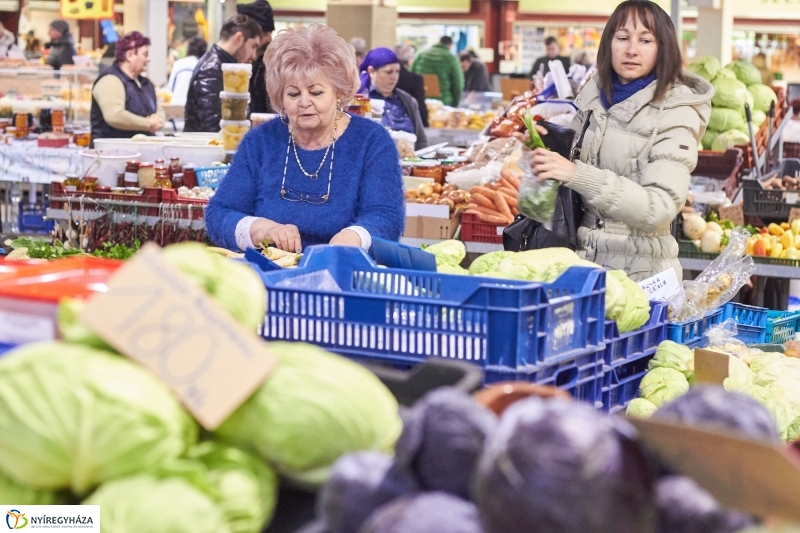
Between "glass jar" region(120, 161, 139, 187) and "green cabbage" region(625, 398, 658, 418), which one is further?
"glass jar" region(120, 161, 139, 187)

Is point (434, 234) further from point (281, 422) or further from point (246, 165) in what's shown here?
point (281, 422)

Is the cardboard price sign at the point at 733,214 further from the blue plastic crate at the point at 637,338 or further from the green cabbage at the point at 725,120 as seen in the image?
the blue plastic crate at the point at 637,338

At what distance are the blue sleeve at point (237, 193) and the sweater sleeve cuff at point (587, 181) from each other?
1025mm

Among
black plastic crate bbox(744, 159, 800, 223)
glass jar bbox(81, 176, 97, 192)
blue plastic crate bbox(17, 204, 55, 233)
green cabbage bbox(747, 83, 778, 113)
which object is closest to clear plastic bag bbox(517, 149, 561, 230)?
black plastic crate bbox(744, 159, 800, 223)

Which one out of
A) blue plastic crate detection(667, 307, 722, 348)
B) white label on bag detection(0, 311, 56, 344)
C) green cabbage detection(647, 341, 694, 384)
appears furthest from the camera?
blue plastic crate detection(667, 307, 722, 348)

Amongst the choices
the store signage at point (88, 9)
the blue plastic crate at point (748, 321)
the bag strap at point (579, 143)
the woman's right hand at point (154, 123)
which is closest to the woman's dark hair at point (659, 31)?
the bag strap at point (579, 143)

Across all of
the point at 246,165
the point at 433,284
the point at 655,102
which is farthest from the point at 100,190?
the point at 433,284

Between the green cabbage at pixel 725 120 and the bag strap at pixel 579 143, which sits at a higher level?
the green cabbage at pixel 725 120

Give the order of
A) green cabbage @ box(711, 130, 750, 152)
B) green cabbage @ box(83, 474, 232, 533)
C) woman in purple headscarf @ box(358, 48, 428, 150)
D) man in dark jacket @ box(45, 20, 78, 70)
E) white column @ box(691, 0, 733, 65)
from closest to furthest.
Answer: green cabbage @ box(83, 474, 232, 533) < green cabbage @ box(711, 130, 750, 152) < woman in purple headscarf @ box(358, 48, 428, 150) < man in dark jacket @ box(45, 20, 78, 70) < white column @ box(691, 0, 733, 65)

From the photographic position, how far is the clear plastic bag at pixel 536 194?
11.0 feet

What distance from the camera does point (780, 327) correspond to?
11.8 feet

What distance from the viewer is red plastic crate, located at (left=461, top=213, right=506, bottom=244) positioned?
549 centimetres

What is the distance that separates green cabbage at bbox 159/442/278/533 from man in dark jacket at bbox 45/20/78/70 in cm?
1279

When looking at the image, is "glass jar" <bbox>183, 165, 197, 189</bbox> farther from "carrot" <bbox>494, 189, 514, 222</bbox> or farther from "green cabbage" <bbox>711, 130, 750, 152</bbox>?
"green cabbage" <bbox>711, 130, 750, 152</bbox>
